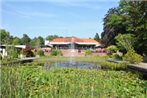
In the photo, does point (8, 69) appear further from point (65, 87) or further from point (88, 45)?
point (88, 45)

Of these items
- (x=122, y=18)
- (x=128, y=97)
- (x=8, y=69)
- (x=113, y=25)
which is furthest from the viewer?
(x=113, y=25)

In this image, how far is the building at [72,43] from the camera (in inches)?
3679

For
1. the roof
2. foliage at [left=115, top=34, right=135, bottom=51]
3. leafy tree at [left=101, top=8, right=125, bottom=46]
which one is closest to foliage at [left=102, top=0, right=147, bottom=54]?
leafy tree at [left=101, top=8, right=125, bottom=46]

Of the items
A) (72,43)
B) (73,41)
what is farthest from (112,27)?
(72,43)

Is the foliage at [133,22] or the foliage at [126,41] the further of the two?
the foliage at [133,22]

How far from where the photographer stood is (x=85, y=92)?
4.53 metres

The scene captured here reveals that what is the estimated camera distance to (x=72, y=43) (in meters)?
93.1

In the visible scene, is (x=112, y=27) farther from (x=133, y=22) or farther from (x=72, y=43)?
(x=72, y=43)

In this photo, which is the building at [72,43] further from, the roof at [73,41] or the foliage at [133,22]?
the foliage at [133,22]

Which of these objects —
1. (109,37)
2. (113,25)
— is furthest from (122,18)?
(109,37)

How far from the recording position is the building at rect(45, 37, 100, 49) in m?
93.4

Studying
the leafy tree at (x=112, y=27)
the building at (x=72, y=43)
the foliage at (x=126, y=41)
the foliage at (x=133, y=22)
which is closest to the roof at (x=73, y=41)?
the building at (x=72, y=43)

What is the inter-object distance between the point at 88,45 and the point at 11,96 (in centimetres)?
9302

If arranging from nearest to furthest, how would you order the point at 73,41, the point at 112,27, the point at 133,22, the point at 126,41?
the point at 126,41
the point at 133,22
the point at 112,27
the point at 73,41
